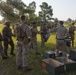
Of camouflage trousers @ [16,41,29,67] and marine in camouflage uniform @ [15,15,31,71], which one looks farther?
camouflage trousers @ [16,41,29,67]

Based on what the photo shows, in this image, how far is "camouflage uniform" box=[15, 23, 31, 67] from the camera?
7829mm

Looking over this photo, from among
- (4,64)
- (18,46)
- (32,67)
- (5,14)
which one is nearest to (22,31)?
(18,46)

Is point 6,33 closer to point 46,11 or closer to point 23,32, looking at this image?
point 23,32

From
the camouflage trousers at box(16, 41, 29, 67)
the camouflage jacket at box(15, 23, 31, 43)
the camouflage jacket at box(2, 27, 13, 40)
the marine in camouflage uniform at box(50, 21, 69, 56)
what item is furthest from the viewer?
the camouflage jacket at box(2, 27, 13, 40)

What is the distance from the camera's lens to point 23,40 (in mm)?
8039

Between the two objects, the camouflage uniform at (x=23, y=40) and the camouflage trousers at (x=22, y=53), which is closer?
the camouflage uniform at (x=23, y=40)

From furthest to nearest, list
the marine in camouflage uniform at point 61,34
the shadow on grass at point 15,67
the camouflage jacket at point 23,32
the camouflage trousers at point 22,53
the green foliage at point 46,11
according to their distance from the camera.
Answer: the green foliage at point 46,11 → the marine in camouflage uniform at point 61,34 → the shadow on grass at point 15,67 → the camouflage trousers at point 22,53 → the camouflage jacket at point 23,32

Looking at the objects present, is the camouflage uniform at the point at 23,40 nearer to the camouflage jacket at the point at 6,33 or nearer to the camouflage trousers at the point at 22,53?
the camouflage trousers at the point at 22,53

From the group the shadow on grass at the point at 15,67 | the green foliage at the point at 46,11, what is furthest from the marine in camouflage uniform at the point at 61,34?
the green foliage at the point at 46,11

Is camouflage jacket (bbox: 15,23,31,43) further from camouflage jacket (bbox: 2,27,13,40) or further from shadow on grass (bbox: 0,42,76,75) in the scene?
camouflage jacket (bbox: 2,27,13,40)

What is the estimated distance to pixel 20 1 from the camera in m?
28.5

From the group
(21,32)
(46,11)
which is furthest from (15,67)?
(46,11)

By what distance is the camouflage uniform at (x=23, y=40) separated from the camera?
7829 millimetres

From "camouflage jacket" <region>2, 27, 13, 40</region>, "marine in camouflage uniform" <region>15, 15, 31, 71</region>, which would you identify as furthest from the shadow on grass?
"camouflage jacket" <region>2, 27, 13, 40</region>
